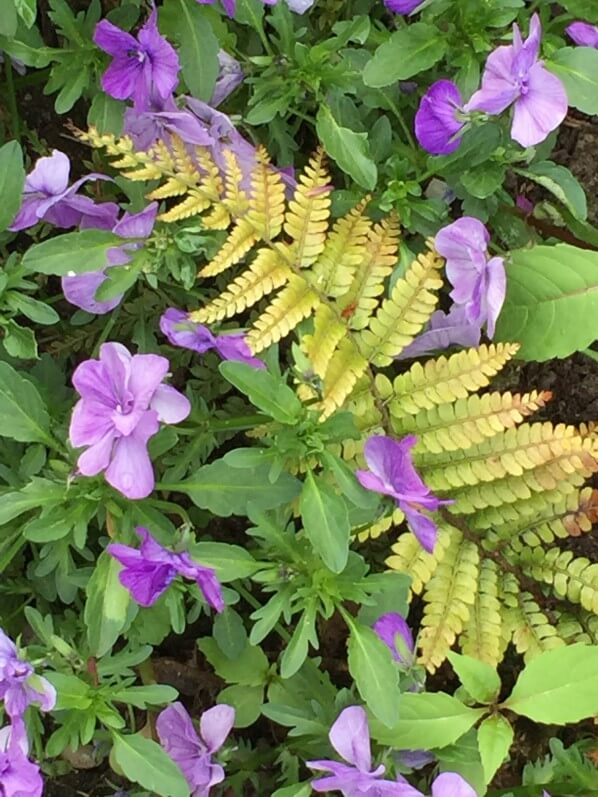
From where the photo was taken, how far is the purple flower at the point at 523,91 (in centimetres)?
176

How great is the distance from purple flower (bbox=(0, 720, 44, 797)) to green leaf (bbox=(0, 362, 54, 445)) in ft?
1.52

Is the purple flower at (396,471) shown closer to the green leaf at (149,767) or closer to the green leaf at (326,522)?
the green leaf at (326,522)

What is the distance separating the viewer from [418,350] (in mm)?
2096

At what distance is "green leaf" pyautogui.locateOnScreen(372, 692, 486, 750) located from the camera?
1.79 metres

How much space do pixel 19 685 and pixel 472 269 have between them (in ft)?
3.49

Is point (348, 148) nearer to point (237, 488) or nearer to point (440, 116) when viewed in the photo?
point (440, 116)

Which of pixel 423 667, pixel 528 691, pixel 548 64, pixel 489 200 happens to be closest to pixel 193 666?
pixel 423 667

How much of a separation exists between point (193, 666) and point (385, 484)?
0.92 metres

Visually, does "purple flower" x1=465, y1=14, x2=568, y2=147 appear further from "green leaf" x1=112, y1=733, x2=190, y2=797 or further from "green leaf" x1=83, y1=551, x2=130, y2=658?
"green leaf" x1=112, y1=733, x2=190, y2=797

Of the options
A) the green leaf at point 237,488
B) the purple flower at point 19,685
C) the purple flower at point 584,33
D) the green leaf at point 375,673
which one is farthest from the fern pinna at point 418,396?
the purple flower at point 19,685

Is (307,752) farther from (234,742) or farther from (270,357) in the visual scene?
(270,357)

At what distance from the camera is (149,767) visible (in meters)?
1.68

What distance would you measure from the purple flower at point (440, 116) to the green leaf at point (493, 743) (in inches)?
41.0

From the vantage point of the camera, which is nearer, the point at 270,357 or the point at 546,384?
the point at 270,357
